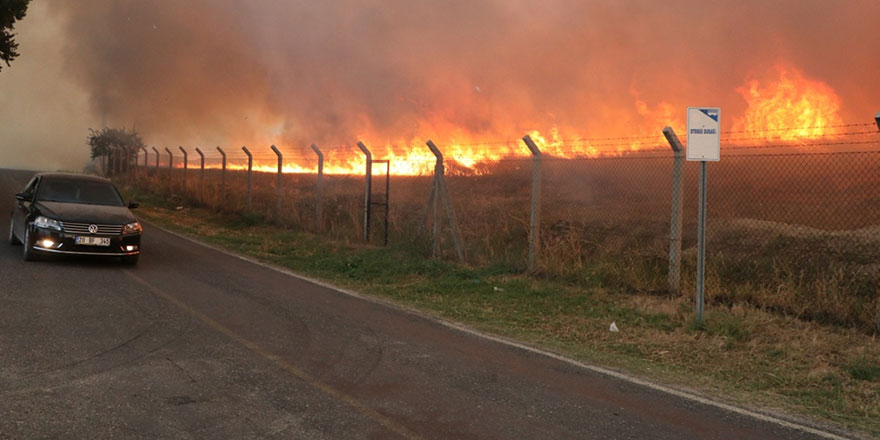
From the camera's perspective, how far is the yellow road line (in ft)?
14.1

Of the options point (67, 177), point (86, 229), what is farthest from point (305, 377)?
point (67, 177)

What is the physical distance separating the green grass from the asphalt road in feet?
2.35

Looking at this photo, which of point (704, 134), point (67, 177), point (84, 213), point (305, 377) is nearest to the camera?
point (305, 377)

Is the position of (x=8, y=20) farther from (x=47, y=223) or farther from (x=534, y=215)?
(x=534, y=215)

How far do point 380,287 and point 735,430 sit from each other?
6647 mm

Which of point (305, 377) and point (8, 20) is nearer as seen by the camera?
point (305, 377)

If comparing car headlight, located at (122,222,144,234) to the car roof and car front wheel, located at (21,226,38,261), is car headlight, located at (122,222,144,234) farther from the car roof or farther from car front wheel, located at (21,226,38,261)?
the car roof

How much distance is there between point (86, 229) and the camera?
1026 cm

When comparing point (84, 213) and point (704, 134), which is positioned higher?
point (704, 134)

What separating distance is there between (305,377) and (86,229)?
6640 mm

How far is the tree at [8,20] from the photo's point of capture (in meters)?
18.7

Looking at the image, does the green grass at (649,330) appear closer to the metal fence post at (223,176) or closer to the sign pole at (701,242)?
the sign pole at (701,242)

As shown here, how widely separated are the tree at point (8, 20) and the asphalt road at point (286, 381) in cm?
1395

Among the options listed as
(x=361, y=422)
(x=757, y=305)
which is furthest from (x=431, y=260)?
(x=361, y=422)
